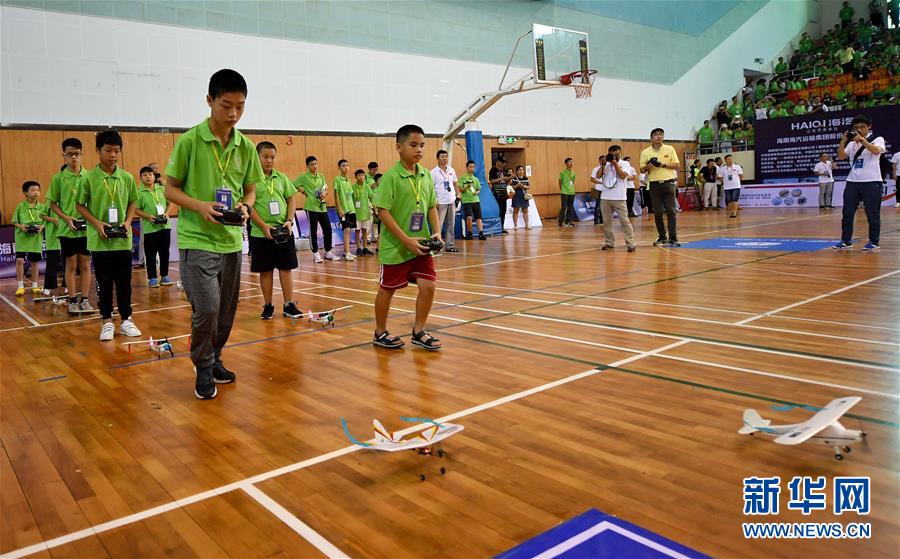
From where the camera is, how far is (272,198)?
21.4 ft

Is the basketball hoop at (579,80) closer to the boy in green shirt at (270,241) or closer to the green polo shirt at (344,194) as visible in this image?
the green polo shirt at (344,194)

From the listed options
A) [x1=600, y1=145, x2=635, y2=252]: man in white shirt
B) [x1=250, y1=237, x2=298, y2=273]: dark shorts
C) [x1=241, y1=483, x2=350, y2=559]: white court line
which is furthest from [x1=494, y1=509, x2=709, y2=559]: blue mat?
[x1=600, y1=145, x2=635, y2=252]: man in white shirt

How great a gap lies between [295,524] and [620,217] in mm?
9279

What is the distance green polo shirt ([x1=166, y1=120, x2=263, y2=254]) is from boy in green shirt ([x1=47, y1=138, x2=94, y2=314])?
3.24 m

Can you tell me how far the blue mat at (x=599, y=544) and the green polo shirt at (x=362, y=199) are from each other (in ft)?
38.1

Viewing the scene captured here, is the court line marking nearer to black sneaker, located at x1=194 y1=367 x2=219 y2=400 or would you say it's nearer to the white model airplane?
the white model airplane

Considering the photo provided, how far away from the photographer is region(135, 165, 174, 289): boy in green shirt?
30.6 ft

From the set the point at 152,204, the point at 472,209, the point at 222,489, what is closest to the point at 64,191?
the point at 152,204

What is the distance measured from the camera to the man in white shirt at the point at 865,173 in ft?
28.5

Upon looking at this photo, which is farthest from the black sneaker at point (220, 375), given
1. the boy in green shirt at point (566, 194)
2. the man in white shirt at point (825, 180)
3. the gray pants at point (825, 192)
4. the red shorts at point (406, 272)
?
the gray pants at point (825, 192)

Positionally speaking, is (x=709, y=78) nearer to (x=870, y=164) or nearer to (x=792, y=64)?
(x=792, y=64)

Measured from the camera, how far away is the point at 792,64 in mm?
29656

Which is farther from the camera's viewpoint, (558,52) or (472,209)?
(558,52)

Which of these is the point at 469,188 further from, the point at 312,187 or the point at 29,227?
the point at 29,227
